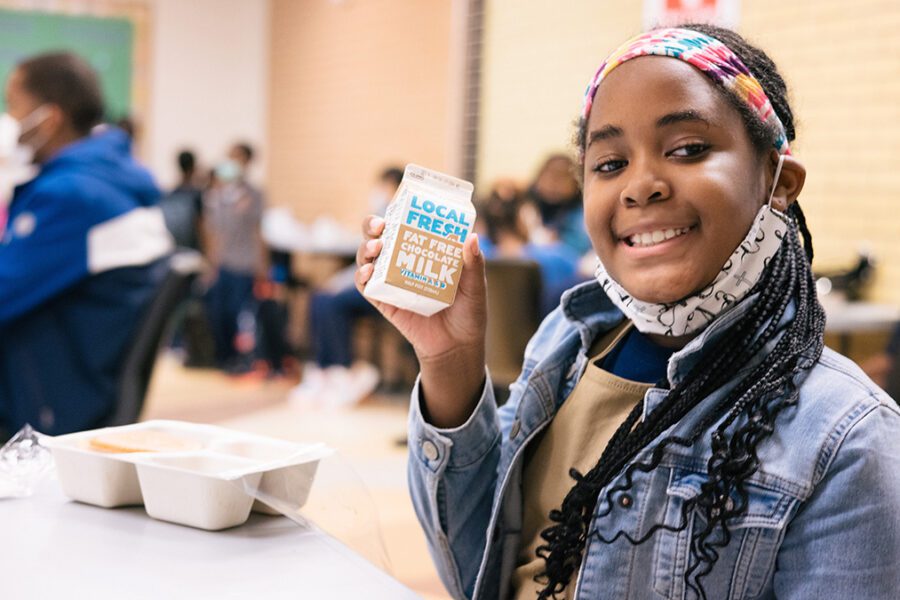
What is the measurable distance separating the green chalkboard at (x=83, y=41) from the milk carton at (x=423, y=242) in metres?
8.82

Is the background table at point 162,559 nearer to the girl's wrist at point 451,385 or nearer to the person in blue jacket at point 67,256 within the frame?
the girl's wrist at point 451,385

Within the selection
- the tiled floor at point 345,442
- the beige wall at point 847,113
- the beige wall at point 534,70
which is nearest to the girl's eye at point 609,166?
the tiled floor at point 345,442

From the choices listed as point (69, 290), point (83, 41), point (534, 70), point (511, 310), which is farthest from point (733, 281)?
point (83, 41)

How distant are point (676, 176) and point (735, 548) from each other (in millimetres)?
392

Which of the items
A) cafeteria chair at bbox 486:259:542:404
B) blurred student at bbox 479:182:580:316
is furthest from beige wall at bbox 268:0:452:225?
cafeteria chair at bbox 486:259:542:404

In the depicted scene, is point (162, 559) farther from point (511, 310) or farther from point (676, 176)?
point (511, 310)

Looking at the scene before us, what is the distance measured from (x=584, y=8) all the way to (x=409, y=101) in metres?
1.81

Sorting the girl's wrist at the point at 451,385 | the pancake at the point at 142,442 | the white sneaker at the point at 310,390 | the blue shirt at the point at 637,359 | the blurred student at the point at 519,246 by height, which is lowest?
the white sneaker at the point at 310,390

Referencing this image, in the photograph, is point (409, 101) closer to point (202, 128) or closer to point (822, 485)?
point (202, 128)

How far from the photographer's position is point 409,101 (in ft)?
23.8

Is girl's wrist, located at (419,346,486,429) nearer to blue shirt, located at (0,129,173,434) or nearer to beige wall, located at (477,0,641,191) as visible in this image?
blue shirt, located at (0,129,173,434)

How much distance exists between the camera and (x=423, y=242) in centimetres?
104

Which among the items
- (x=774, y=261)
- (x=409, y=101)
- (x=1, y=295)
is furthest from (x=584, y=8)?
(x=774, y=261)

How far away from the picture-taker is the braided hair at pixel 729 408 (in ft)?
3.24
